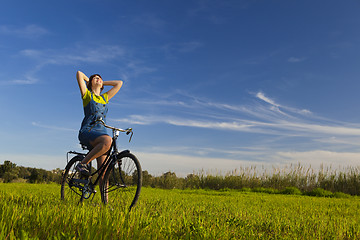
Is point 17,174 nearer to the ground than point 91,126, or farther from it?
nearer to the ground

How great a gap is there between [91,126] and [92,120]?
0.49 feet

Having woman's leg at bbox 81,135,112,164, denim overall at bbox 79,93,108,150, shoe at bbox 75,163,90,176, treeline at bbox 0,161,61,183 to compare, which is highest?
denim overall at bbox 79,93,108,150

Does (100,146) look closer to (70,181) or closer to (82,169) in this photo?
(82,169)

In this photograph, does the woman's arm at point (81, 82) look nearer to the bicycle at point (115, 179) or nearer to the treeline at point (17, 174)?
the bicycle at point (115, 179)

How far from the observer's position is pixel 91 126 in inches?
232

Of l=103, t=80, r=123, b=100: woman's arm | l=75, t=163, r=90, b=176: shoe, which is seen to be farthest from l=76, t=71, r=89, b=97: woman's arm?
l=75, t=163, r=90, b=176: shoe

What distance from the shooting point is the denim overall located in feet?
19.1

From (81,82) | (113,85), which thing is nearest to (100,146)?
(81,82)

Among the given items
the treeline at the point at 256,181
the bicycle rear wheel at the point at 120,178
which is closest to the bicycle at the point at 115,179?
the bicycle rear wheel at the point at 120,178

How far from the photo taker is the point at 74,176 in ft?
23.5

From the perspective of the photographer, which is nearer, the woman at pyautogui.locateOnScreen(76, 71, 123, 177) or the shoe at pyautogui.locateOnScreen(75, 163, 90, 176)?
the woman at pyautogui.locateOnScreen(76, 71, 123, 177)

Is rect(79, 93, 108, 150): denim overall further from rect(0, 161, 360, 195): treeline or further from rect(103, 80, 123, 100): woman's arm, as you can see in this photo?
rect(0, 161, 360, 195): treeline

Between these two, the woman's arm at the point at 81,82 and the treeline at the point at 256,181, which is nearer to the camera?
the woman's arm at the point at 81,82

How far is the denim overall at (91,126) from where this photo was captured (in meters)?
5.82
